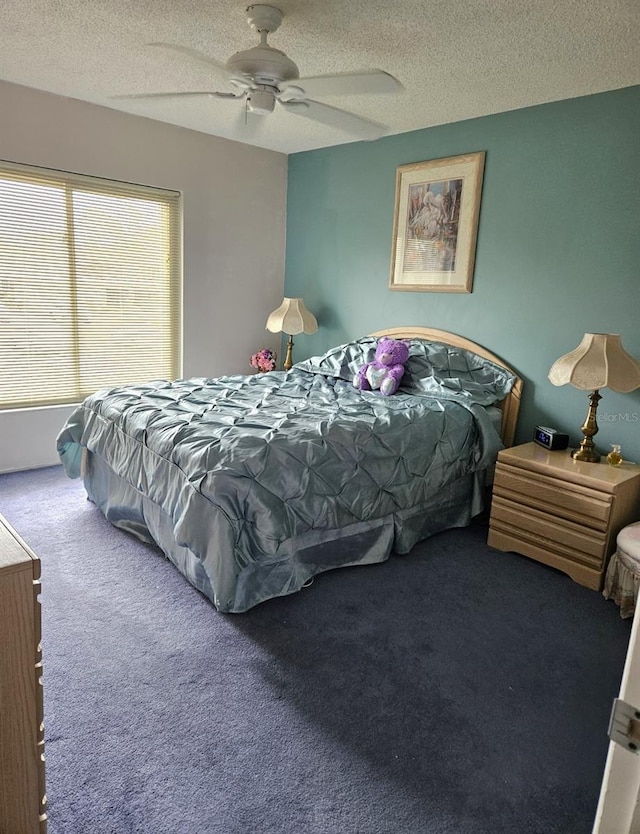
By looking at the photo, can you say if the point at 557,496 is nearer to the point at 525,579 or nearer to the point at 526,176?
the point at 525,579

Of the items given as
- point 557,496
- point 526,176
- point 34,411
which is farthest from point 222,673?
point 526,176

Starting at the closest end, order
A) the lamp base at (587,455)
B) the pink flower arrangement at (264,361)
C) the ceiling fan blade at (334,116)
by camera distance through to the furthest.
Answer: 1. the ceiling fan blade at (334,116)
2. the lamp base at (587,455)
3. the pink flower arrangement at (264,361)

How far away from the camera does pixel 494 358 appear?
3.63 metres

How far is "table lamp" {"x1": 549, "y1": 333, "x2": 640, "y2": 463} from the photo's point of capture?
9.01ft

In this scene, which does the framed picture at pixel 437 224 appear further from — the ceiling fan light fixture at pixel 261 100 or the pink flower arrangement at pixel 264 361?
the ceiling fan light fixture at pixel 261 100

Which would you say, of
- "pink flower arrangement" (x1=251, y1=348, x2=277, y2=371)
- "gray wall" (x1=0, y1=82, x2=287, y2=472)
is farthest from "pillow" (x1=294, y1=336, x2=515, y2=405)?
"gray wall" (x1=0, y1=82, x2=287, y2=472)

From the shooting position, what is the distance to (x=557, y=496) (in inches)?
108

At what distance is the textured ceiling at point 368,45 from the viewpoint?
2277mm

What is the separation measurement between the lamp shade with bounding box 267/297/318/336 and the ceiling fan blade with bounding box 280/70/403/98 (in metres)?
2.23

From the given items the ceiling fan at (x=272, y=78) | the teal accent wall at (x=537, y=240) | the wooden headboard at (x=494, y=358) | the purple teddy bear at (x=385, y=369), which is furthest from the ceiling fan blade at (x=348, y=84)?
the wooden headboard at (x=494, y=358)

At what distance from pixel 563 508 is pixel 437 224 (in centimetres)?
215

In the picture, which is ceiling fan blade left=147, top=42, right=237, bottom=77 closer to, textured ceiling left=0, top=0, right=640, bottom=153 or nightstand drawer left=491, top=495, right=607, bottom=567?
textured ceiling left=0, top=0, right=640, bottom=153

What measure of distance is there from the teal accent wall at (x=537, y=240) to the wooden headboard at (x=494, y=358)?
5 cm

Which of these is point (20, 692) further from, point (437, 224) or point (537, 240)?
point (437, 224)
